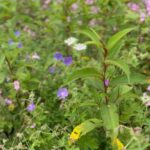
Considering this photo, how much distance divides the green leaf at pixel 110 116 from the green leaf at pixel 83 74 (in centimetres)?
17

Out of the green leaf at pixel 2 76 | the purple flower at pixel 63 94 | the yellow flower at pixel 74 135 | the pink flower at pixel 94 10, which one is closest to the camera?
the yellow flower at pixel 74 135

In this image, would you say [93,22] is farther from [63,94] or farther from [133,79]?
[133,79]

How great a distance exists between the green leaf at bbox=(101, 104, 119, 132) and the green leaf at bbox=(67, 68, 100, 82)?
0.17m

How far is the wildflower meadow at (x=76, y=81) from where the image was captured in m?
2.35

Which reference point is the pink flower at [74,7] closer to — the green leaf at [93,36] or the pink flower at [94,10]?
the pink flower at [94,10]

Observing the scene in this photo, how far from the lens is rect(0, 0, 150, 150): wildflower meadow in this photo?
235 cm

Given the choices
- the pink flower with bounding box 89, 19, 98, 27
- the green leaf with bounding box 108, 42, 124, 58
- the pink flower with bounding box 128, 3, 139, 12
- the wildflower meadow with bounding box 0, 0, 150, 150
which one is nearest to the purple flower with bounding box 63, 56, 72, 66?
the wildflower meadow with bounding box 0, 0, 150, 150

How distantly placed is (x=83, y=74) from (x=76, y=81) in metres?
0.83

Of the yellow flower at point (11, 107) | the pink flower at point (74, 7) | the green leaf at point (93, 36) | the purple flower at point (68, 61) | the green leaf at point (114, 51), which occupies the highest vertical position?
the green leaf at point (93, 36)

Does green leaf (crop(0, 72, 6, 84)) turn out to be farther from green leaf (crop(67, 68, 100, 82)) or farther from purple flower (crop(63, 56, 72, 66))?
green leaf (crop(67, 68, 100, 82))

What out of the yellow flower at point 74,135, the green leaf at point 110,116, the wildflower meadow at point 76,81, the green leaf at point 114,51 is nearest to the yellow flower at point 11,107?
the wildflower meadow at point 76,81

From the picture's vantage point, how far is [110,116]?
2318 mm

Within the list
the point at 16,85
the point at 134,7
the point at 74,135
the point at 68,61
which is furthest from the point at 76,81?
the point at 134,7

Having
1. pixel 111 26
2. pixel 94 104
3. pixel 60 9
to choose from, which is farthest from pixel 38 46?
pixel 94 104
